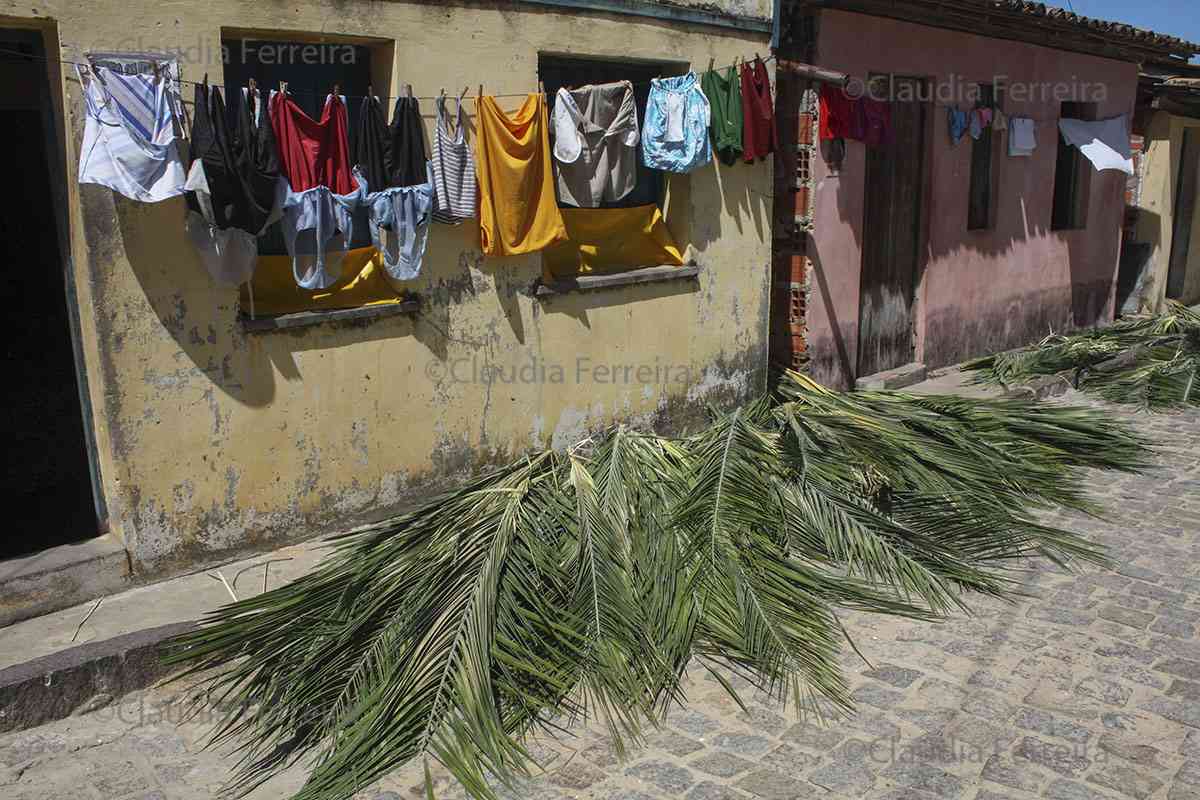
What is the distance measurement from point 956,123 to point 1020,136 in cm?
127

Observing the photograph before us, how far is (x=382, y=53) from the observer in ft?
18.6

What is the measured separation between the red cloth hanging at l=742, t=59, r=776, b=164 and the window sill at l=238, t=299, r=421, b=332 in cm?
290

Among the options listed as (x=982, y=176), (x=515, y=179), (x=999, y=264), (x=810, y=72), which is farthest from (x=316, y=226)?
(x=999, y=264)

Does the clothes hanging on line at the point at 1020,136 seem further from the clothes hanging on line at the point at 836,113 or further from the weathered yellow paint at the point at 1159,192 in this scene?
the weathered yellow paint at the point at 1159,192

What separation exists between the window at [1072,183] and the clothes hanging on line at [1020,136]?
1483mm

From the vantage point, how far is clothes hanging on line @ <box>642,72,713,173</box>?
687 cm

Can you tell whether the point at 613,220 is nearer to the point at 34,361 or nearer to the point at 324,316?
the point at 324,316

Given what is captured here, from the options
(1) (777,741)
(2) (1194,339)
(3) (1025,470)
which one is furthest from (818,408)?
(2) (1194,339)

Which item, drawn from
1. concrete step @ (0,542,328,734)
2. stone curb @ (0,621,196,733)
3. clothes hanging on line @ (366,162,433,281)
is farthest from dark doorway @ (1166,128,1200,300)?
stone curb @ (0,621,196,733)

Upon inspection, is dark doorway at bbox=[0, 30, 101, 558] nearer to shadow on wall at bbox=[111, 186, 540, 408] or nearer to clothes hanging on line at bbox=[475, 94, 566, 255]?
shadow on wall at bbox=[111, 186, 540, 408]

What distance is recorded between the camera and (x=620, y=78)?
7.12 metres

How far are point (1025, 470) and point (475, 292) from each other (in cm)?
366

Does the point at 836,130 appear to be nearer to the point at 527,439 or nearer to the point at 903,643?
the point at 527,439

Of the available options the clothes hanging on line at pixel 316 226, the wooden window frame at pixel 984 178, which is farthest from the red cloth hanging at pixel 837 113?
the clothes hanging on line at pixel 316 226
